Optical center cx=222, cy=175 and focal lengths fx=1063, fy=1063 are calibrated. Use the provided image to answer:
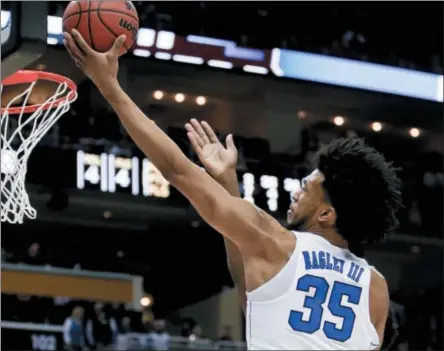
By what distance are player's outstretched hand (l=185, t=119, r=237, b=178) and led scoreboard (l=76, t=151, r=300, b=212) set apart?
11.3 meters

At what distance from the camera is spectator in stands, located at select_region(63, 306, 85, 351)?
12250 millimetres

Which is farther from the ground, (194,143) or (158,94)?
(158,94)

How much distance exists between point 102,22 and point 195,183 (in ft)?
2.08

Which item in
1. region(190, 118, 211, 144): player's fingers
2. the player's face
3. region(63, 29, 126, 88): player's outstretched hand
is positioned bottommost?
the player's face

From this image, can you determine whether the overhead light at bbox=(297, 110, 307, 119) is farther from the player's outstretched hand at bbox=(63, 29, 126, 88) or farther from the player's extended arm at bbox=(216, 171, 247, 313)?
the player's outstretched hand at bbox=(63, 29, 126, 88)

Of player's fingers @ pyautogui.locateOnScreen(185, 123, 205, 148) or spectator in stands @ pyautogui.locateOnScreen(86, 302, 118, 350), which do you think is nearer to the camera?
player's fingers @ pyautogui.locateOnScreen(185, 123, 205, 148)

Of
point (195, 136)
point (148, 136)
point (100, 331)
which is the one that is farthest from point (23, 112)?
point (100, 331)

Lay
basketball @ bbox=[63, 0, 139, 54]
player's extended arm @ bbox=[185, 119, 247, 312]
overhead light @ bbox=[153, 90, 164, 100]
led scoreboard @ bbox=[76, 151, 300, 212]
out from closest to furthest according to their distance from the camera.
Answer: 1. basketball @ bbox=[63, 0, 139, 54]
2. player's extended arm @ bbox=[185, 119, 247, 312]
3. led scoreboard @ bbox=[76, 151, 300, 212]
4. overhead light @ bbox=[153, 90, 164, 100]

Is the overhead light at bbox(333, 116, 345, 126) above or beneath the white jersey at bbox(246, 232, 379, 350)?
above

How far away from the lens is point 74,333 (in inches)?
484

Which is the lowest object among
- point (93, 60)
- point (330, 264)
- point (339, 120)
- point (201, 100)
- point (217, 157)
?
point (330, 264)

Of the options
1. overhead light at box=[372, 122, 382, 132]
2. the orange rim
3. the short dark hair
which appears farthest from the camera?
overhead light at box=[372, 122, 382, 132]

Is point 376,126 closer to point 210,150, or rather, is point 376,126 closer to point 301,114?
point 301,114

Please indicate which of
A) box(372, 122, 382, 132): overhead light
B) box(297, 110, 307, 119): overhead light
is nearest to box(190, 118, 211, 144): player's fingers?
box(297, 110, 307, 119): overhead light
